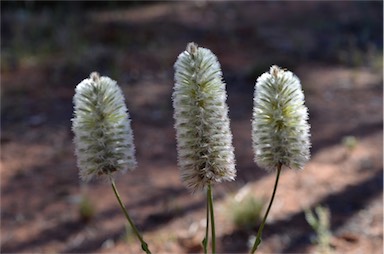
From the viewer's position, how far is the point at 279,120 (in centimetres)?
211

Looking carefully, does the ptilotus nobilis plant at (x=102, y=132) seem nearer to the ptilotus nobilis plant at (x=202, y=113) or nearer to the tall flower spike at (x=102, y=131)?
the tall flower spike at (x=102, y=131)

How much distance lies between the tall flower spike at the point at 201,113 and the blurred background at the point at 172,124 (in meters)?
1.70

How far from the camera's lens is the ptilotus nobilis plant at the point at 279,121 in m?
2.09

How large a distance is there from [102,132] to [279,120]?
57 cm

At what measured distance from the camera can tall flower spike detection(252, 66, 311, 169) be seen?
2094mm

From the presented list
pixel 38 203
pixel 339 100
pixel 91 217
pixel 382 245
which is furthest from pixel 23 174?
pixel 339 100

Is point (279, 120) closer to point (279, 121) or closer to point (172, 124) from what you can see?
point (279, 121)

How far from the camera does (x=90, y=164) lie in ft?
7.01

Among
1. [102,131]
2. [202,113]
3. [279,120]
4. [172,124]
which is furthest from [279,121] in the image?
[172,124]

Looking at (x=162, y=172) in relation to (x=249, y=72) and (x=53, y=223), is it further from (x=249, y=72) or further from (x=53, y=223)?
(x=249, y=72)

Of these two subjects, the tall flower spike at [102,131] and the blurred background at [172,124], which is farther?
the blurred background at [172,124]

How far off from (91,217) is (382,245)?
202cm

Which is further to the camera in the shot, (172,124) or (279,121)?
(172,124)

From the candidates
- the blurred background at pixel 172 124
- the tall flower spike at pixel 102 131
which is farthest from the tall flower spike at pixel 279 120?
the blurred background at pixel 172 124
